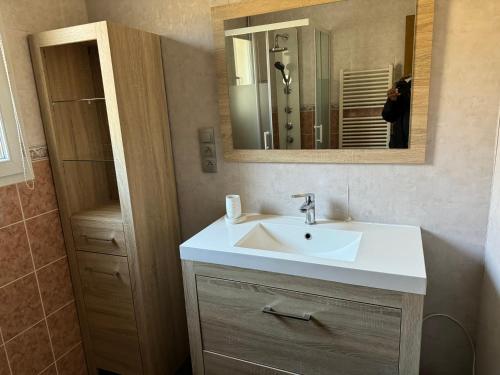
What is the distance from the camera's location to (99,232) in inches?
65.7

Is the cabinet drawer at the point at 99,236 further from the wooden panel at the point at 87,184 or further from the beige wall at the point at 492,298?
the beige wall at the point at 492,298

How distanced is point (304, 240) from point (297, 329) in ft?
1.30

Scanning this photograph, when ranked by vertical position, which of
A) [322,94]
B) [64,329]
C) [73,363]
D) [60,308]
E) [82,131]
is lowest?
[73,363]

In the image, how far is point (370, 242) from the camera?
136 centimetres

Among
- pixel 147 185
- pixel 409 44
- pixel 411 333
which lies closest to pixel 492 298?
pixel 411 333

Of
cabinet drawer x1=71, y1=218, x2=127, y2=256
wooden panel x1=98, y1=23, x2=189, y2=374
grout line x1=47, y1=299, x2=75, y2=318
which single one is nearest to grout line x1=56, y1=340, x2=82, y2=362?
grout line x1=47, y1=299, x2=75, y2=318

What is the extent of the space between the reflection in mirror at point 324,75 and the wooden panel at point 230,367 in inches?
36.5

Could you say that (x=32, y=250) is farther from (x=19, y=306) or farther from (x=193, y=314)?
(x=193, y=314)

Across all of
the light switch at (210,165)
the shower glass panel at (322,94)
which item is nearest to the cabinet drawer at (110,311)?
the light switch at (210,165)

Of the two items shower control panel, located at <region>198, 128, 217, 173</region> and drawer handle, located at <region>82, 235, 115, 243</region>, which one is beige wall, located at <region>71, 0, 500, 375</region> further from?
drawer handle, located at <region>82, 235, 115, 243</region>

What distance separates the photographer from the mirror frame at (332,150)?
1319mm

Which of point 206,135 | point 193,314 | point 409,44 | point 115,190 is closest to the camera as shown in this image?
point 409,44

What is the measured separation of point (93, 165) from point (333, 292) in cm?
138

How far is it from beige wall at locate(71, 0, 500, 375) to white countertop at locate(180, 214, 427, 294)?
0.14 m
